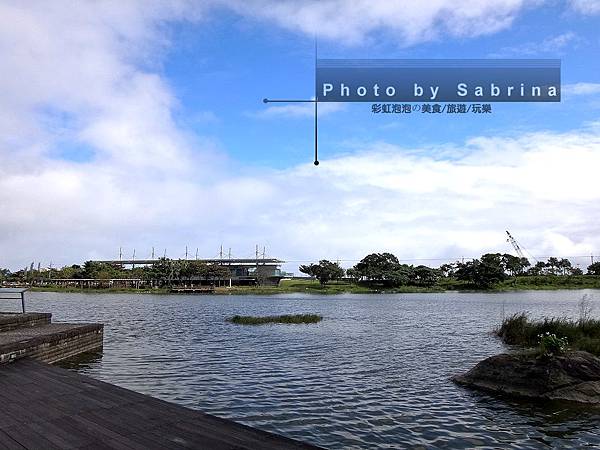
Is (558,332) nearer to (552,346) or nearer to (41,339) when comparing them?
(552,346)

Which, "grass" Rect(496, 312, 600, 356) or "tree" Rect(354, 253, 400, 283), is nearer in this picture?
"grass" Rect(496, 312, 600, 356)

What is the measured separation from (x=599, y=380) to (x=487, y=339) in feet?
51.9

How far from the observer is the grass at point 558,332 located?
879 inches

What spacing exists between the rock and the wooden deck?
1071 cm

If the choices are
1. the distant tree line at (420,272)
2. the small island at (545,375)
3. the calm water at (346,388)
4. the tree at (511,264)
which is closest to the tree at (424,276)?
the distant tree line at (420,272)

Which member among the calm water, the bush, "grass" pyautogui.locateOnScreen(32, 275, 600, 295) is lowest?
"grass" pyautogui.locateOnScreen(32, 275, 600, 295)

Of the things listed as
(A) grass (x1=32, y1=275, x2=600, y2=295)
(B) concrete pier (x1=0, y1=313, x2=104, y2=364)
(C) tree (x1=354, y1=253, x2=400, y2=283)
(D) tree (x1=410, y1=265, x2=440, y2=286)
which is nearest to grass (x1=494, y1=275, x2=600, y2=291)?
(A) grass (x1=32, y1=275, x2=600, y2=295)

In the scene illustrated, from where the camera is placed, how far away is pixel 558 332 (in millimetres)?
25312

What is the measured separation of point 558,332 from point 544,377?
11.3 m

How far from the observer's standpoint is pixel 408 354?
82.7 feet

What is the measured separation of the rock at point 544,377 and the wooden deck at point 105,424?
1071 cm

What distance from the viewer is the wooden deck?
786 centimetres

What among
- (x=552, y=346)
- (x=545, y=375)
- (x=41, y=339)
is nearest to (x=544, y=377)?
(x=545, y=375)

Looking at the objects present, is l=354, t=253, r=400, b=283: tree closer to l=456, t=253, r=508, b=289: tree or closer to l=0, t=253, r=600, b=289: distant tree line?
l=0, t=253, r=600, b=289: distant tree line
